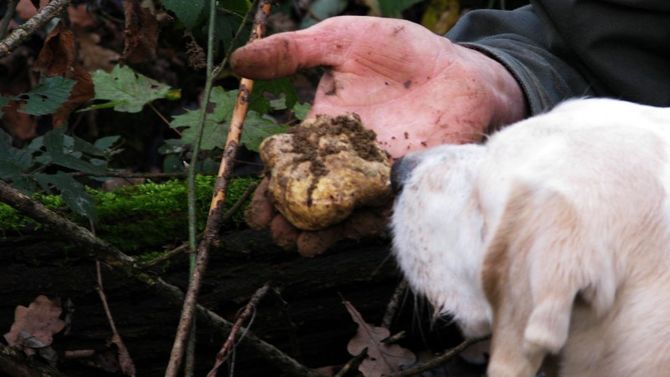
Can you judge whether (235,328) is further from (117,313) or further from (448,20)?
(448,20)

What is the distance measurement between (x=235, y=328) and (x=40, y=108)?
78 centimetres

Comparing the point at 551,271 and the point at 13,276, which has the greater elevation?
the point at 551,271

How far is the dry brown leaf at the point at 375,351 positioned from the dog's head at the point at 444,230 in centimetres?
63

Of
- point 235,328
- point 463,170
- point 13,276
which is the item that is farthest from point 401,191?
point 13,276

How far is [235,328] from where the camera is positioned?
2.87 metres

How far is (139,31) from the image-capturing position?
143 inches

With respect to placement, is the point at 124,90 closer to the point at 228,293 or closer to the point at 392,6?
the point at 228,293

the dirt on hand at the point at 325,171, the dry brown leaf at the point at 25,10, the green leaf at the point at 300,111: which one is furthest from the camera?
the dry brown leaf at the point at 25,10

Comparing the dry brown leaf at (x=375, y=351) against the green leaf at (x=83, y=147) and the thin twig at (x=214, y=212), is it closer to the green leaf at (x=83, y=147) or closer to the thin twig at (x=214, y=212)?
the thin twig at (x=214, y=212)

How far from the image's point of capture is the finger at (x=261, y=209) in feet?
9.41

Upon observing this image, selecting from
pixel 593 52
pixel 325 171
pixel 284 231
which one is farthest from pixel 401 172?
pixel 593 52

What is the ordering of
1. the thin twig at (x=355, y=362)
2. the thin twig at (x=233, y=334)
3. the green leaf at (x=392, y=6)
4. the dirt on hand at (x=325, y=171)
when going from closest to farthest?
1. the dirt on hand at (x=325, y=171)
2. the thin twig at (x=233, y=334)
3. the green leaf at (x=392, y=6)
4. the thin twig at (x=355, y=362)

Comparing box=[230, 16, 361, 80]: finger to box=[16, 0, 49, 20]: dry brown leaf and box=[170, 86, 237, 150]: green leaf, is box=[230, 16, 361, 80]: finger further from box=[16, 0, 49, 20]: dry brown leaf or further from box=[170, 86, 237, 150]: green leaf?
box=[16, 0, 49, 20]: dry brown leaf

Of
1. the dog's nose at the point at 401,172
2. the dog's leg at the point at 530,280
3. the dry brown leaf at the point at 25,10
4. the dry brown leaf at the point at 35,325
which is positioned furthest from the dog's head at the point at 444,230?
the dry brown leaf at the point at 25,10
